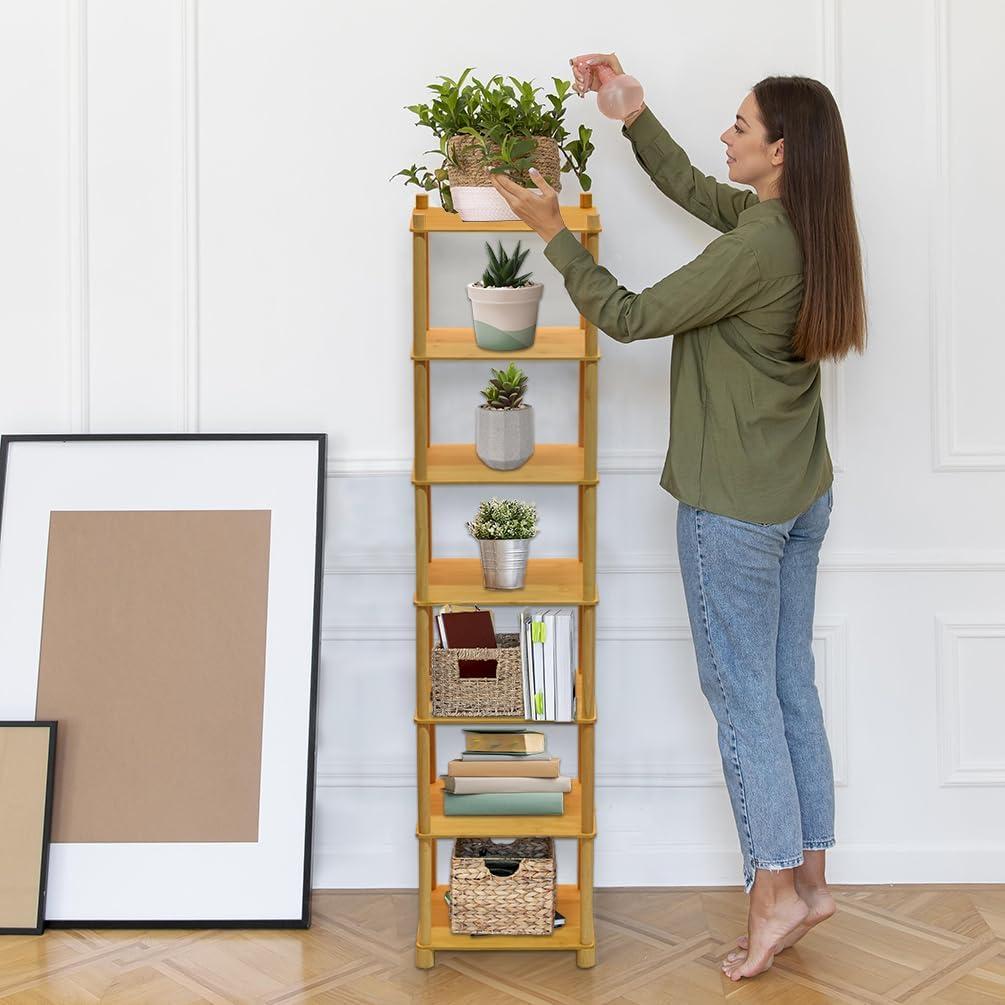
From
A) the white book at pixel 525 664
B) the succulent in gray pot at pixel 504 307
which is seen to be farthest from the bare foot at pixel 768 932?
the succulent in gray pot at pixel 504 307

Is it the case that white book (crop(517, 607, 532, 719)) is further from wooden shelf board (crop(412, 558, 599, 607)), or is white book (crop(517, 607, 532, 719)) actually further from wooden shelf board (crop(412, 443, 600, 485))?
wooden shelf board (crop(412, 443, 600, 485))

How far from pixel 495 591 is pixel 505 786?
0.42 metres

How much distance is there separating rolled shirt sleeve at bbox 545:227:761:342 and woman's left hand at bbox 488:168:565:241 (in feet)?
0.09

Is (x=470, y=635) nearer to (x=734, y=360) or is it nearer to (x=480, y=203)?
(x=734, y=360)

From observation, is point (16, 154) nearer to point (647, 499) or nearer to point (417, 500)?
point (417, 500)

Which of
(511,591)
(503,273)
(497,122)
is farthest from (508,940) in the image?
(497,122)

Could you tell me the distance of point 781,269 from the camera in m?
2.15

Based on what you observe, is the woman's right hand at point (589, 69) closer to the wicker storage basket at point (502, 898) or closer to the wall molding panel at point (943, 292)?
the wall molding panel at point (943, 292)

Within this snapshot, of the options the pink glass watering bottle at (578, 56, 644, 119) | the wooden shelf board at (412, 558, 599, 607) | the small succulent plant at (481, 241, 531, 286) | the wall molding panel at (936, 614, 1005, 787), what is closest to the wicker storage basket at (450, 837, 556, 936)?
the wooden shelf board at (412, 558, 599, 607)

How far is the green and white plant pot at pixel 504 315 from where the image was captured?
7.63 ft

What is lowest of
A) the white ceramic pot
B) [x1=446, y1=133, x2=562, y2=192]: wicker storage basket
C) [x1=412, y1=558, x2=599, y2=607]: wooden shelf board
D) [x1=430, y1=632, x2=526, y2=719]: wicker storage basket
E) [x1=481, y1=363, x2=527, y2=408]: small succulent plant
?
[x1=430, y1=632, x2=526, y2=719]: wicker storage basket

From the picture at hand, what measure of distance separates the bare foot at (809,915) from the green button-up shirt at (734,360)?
A: 833 millimetres

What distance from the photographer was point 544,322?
274cm

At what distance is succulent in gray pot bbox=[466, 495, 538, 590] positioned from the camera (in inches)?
94.3
